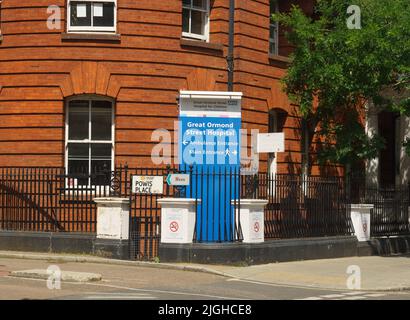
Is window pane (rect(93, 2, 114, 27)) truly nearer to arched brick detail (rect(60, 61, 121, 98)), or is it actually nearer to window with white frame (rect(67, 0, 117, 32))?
window with white frame (rect(67, 0, 117, 32))

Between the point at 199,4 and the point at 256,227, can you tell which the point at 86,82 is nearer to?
the point at 199,4

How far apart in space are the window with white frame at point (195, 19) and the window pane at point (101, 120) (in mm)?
3034

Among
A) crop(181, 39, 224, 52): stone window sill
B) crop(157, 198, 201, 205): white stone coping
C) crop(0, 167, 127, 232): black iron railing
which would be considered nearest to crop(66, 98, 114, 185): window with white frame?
crop(0, 167, 127, 232): black iron railing

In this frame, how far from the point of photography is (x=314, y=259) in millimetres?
21219

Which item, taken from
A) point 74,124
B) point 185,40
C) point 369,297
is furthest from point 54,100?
point 369,297

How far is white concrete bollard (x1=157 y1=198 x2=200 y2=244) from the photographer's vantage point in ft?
60.0

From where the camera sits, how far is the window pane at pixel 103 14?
21.4 metres

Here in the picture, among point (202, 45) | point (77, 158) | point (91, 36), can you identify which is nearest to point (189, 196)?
point (77, 158)

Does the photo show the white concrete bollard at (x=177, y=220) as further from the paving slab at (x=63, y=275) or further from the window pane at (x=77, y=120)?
the window pane at (x=77, y=120)

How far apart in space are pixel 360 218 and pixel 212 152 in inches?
251

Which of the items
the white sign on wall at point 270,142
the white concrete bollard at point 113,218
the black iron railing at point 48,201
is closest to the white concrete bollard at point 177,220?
the white concrete bollard at point 113,218

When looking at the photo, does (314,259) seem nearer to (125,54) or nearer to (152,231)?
(152,231)

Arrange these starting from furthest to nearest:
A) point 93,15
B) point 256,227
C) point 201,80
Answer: point 201,80 < point 93,15 < point 256,227

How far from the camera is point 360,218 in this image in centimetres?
2322
